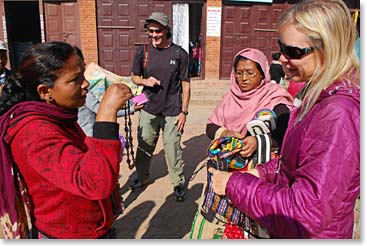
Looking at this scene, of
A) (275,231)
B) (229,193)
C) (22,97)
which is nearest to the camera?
(275,231)

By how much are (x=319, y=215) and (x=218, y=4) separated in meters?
10.5

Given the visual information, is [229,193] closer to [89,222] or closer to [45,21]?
[89,222]

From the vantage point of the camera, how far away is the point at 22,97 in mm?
1679

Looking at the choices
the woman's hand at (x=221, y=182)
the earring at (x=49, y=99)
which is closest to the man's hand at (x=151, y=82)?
the earring at (x=49, y=99)

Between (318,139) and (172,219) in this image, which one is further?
(172,219)

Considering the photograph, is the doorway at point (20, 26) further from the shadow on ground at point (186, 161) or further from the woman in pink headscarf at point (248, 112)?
the woman in pink headscarf at point (248, 112)

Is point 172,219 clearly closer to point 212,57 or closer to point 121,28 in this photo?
point 121,28

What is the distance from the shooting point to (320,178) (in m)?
1.26

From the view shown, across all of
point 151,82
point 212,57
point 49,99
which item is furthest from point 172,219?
point 212,57

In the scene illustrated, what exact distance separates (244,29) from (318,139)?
10884mm

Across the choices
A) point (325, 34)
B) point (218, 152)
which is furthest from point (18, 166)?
point (325, 34)

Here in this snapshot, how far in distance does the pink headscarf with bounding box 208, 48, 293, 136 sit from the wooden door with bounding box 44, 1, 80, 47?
29.1 ft

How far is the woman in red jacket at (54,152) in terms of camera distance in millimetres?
1460

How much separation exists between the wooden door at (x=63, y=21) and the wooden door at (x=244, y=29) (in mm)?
4455
